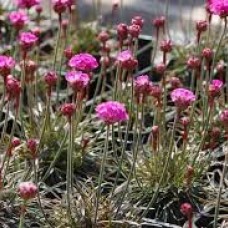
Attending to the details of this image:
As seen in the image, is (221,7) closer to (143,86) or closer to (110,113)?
(143,86)

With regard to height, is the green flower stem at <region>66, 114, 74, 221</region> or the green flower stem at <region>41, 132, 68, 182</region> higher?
the green flower stem at <region>66, 114, 74, 221</region>

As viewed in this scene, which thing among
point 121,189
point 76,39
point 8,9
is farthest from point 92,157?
point 8,9

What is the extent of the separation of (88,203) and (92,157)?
35 centimetres

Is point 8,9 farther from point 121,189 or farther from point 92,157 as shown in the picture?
point 121,189

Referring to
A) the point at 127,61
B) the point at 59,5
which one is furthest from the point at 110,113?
the point at 59,5

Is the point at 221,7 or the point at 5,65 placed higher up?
the point at 221,7

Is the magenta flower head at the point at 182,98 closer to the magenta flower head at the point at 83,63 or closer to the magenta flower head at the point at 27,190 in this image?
the magenta flower head at the point at 83,63

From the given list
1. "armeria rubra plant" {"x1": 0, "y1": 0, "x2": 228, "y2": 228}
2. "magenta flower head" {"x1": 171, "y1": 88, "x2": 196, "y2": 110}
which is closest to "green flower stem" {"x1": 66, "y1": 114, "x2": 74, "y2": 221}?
"armeria rubra plant" {"x1": 0, "y1": 0, "x2": 228, "y2": 228}

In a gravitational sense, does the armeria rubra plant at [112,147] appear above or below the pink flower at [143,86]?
below

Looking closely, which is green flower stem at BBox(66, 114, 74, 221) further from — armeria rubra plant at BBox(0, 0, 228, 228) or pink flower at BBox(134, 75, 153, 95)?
pink flower at BBox(134, 75, 153, 95)

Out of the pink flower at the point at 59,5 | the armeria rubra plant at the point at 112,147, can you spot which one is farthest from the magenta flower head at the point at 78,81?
the pink flower at the point at 59,5

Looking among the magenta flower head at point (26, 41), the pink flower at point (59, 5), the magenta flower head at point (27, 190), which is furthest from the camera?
the pink flower at point (59, 5)

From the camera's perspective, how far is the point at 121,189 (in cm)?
219

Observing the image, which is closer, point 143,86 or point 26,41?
point 143,86
